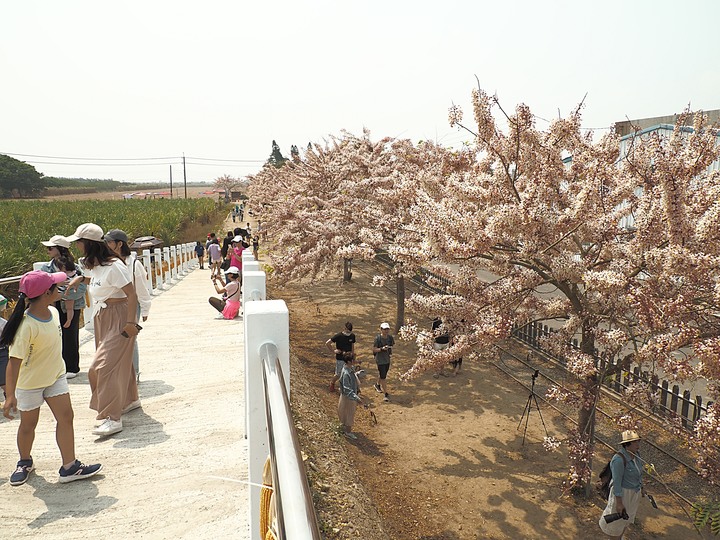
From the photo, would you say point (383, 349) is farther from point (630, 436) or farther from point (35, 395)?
point (35, 395)

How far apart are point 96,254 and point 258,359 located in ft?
11.5

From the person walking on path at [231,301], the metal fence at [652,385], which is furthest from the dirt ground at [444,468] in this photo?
the person walking on path at [231,301]

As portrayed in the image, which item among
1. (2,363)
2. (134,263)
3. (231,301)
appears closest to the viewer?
(134,263)

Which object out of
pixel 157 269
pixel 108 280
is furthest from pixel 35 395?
pixel 157 269

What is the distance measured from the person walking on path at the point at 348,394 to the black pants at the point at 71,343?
4261 millimetres

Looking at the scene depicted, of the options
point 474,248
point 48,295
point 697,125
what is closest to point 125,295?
point 48,295

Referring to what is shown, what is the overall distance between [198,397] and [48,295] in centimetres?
231

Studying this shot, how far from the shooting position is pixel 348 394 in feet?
28.5

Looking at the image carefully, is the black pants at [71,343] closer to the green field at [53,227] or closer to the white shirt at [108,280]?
the white shirt at [108,280]

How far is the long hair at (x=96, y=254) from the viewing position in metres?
4.57

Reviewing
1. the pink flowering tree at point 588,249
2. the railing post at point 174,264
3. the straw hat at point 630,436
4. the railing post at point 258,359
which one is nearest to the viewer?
the railing post at point 258,359

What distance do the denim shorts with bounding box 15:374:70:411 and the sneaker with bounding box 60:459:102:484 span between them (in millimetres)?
560

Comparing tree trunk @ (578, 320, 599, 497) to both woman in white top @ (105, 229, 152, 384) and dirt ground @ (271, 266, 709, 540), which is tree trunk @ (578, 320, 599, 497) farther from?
woman in white top @ (105, 229, 152, 384)

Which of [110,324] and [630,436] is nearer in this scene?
[110,324]
